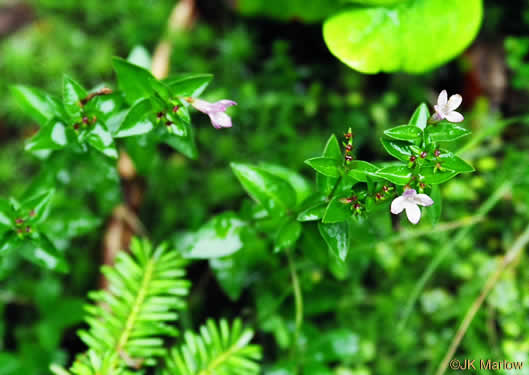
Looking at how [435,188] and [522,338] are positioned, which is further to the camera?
[522,338]

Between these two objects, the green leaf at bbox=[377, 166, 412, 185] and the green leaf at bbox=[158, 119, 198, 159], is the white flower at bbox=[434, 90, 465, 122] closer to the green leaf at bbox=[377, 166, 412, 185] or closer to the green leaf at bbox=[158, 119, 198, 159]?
the green leaf at bbox=[377, 166, 412, 185]

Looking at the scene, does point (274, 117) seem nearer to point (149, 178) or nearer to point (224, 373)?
point (149, 178)

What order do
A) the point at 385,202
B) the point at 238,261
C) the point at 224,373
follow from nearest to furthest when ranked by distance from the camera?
the point at 385,202
the point at 224,373
the point at 238,261

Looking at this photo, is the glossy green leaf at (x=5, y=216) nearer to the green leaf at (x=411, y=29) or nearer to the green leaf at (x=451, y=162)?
the green leaf at (x=411, y=29)

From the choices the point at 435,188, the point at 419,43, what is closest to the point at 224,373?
the point at 435,188

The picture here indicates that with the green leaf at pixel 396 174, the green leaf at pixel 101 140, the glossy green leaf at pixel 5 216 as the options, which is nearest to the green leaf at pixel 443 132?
the green leaf at pixel 396 174

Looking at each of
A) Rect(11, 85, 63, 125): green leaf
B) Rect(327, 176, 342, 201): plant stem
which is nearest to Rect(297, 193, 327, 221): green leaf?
Rect(327, 176, 342, 201): plant stem

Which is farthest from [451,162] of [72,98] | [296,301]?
[72,98]

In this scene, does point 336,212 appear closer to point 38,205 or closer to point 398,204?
point 398,204
